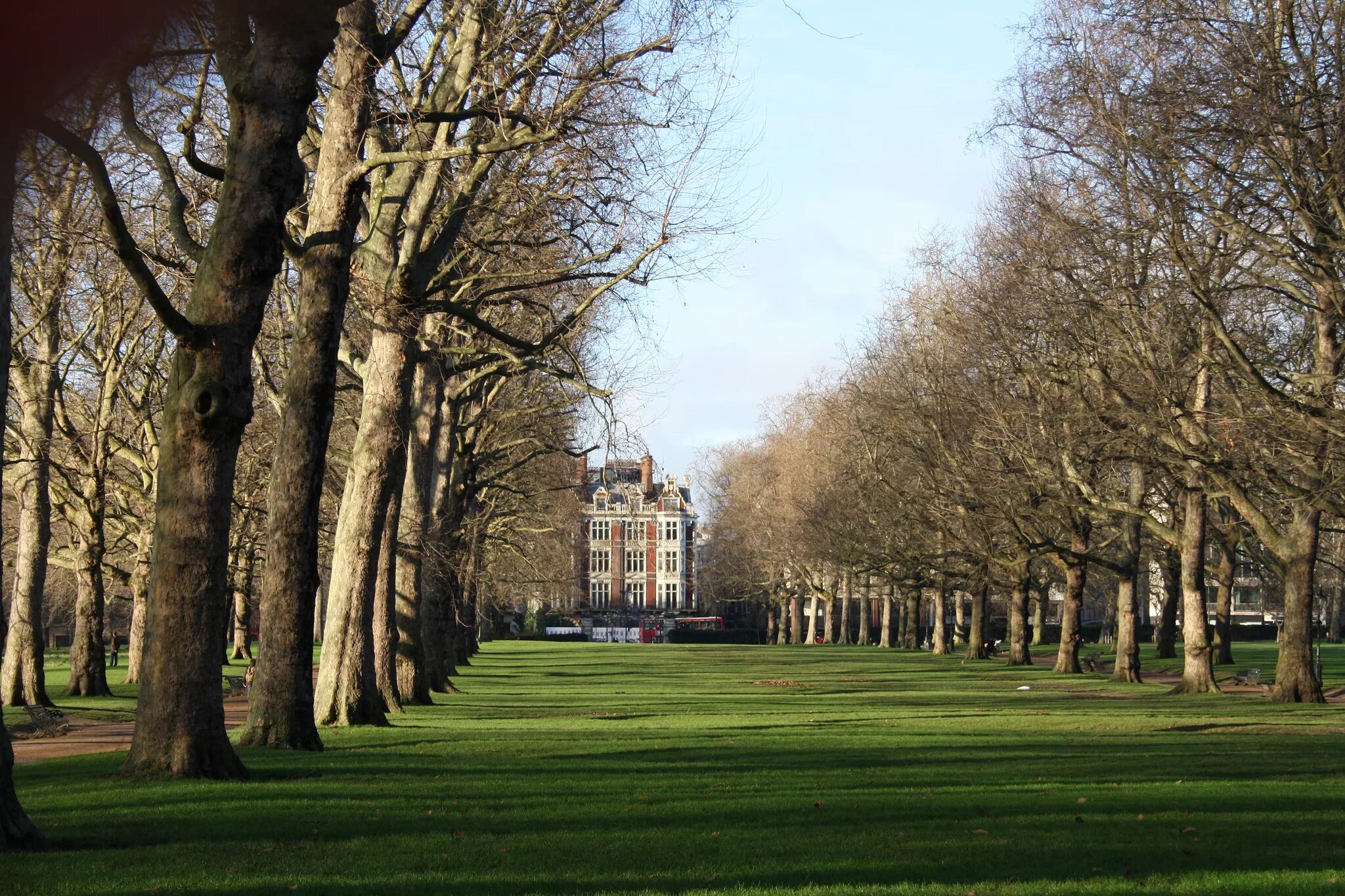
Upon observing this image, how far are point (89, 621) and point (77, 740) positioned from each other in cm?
1164

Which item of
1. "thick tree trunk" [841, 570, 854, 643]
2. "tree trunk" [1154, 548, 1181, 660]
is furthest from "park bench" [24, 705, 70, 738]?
"thick tree trunk" [841, 570, 854, 643]

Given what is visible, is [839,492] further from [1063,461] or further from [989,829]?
[989,829]

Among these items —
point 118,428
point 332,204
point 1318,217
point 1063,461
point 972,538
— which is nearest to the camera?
point 332,204

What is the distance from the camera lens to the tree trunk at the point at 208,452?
11.3 meters

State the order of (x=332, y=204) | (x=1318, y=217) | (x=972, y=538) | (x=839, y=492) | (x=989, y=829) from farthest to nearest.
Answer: (x=839, y=492)
(x=972, y=538)
(x=1318, y=217)
(x=332, y=204)
(x=989, y=829)

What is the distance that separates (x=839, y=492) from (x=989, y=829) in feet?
148

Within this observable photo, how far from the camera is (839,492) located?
54.7m

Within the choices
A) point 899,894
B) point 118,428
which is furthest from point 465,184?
point 118,428

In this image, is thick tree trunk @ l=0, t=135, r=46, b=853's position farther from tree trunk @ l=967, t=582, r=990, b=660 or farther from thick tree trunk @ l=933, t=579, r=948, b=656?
thick tree trunk @ l=933, t=579, r=948, b=656

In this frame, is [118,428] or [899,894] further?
[118,428]

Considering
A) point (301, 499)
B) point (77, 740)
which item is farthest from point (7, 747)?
point (77, 740)

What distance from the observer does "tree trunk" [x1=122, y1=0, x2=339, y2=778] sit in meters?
11.3

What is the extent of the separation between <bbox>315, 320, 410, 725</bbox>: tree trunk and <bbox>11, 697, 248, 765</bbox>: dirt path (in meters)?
1.51

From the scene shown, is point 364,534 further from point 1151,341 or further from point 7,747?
point 1151,341
